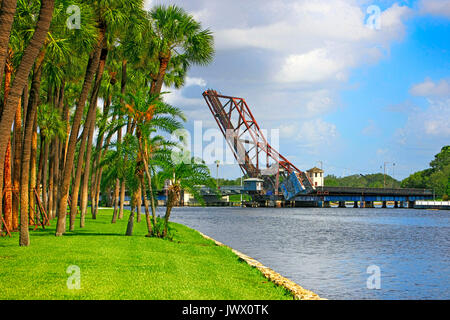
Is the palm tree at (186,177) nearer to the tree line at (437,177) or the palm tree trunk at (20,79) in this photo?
the palm tree trunk at (20,79)

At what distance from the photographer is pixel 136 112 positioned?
2372 centimetres

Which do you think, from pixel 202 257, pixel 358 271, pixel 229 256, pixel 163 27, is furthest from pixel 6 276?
pixel 163 27

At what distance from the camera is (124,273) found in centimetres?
1320

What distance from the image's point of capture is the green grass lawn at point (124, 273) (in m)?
10.7

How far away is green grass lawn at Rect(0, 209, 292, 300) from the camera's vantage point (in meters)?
10.7

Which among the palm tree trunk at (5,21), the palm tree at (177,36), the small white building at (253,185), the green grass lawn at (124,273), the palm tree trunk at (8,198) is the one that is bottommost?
the green grass lawn at (124,273)

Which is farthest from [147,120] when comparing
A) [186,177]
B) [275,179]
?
[275,179]

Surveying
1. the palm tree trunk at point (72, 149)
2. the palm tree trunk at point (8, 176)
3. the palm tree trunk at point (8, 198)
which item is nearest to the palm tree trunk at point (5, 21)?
the palm tree trunk at point (8, 176)

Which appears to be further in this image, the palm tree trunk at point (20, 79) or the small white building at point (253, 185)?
the small white building at point (253, 185)

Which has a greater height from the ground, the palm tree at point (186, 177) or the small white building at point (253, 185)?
the small white building at point (253, 185)

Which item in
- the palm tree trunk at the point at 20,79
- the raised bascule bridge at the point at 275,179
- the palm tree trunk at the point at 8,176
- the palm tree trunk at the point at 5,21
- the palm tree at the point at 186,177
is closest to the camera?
the palm tree trunk at the point at 5,21

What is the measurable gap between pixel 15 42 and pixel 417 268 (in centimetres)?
1880

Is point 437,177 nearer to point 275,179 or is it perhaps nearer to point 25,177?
point 275,179

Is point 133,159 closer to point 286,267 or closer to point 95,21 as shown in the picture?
point 95,21
